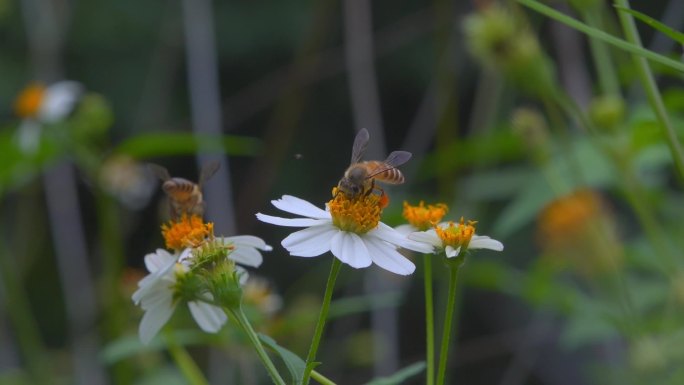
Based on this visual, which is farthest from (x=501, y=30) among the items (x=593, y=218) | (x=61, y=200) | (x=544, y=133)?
(x=61, y=200)

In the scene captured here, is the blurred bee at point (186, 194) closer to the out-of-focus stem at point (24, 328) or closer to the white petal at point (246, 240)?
the white petal at point (246, 240)

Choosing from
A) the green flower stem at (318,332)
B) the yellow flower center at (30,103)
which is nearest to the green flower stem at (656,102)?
the green flower stem at (318,332)

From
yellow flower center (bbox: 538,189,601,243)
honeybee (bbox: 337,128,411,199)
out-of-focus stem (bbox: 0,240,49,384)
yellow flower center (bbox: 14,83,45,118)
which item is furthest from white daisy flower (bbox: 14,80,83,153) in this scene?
honeybee (bbox: 337,128,411,199)

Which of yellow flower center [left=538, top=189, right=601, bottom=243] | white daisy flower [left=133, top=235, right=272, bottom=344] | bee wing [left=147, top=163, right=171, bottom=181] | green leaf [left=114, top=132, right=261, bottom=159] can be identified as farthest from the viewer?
yellow flower center [left=538, top=189, right=601, bottom=243]

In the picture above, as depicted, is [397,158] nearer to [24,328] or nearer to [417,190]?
[24,328]

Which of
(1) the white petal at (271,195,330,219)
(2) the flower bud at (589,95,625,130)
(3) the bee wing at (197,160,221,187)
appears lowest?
(1) the white petal at (271,195,330,219)

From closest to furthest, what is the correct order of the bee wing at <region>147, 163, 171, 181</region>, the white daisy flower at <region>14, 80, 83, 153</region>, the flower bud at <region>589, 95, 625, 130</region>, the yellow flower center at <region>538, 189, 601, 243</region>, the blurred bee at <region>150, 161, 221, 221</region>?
the blurred bee at <region>150, 161, 221, 221</region> → the bee wing at <region>147, 163, 171, 181</region> → the flower bud at <region>589, 95, 625, 130</region> → the yellow flower center at <region>538, 189, 601, 243</region> → the white daisy flower at <region>14, 80, 83, 153</region>

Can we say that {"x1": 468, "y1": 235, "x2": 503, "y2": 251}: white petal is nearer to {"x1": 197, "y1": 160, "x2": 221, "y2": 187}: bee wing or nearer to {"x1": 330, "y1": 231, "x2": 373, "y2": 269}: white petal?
{"x1": 330, "y1": 231, "x2": 373, "y2": 269}: white petal

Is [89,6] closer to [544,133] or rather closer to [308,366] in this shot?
[544,133]
